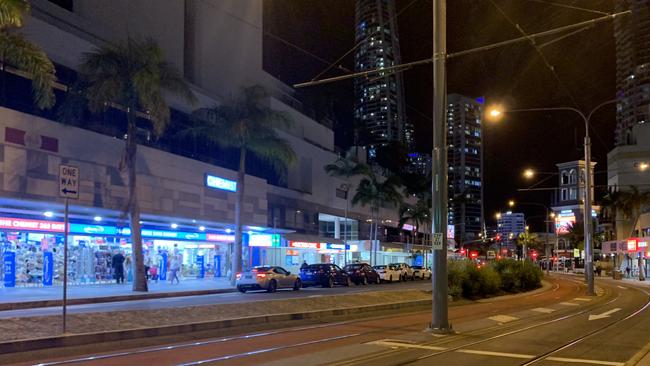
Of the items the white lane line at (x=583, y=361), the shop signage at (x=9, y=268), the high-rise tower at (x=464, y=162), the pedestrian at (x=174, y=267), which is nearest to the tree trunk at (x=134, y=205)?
the shop signage at (x=9, y=268)

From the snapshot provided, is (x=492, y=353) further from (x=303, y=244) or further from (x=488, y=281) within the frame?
(x=303, y=244)

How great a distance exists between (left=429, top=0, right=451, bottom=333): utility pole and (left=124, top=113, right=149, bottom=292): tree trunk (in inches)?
684

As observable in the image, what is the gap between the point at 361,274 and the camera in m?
43.3

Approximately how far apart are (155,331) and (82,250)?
2046 centimetres

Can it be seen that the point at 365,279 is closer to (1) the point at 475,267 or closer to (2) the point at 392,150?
(1) the point at 475,267

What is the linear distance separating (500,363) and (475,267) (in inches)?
766

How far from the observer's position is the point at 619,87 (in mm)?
146875

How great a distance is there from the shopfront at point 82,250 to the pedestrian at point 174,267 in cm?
29

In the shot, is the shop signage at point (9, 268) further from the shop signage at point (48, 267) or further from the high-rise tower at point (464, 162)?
the high-rise tower at point (464, 162)

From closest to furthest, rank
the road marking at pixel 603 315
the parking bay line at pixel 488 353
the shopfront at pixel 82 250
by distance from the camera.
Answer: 1. the parking bay line at pixel 488 353
2. the road marking at pixel 603 315
3. the shopfront at pixel 82 250

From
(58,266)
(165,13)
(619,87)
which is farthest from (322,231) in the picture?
(619,87)

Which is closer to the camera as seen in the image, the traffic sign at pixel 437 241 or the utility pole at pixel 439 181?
the utility pole at pixel 439 181

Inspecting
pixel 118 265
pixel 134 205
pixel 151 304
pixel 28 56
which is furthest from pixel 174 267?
pixel 28 56

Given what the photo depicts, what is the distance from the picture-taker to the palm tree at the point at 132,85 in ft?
88.5
